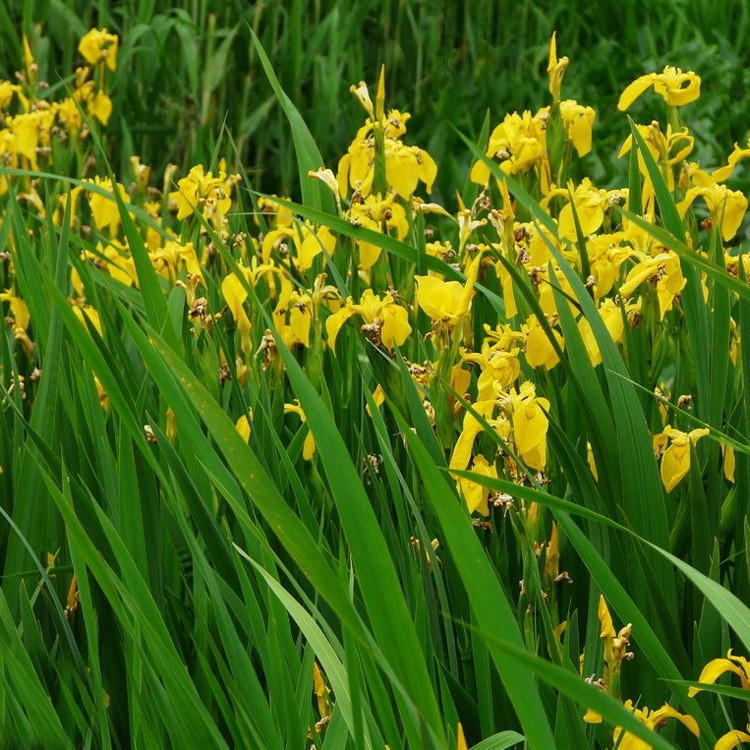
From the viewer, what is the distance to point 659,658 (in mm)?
871

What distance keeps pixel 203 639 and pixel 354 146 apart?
754 millimetres

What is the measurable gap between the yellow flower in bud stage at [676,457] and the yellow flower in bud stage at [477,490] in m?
0.14

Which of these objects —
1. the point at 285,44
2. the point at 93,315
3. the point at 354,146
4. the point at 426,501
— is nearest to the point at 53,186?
the point at 93,315

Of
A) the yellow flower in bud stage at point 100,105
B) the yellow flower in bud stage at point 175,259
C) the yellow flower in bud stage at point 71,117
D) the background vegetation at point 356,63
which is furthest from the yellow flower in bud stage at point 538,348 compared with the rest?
the background vegetation at point 356,63

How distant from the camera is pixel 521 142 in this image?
1.42 m

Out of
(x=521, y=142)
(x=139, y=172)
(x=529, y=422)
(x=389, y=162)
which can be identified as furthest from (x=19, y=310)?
(x=529, y=422)

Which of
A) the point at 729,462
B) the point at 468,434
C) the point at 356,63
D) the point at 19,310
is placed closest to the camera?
the point at 468,434

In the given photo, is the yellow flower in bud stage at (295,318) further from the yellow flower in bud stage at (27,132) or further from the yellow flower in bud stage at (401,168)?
the yellow flower in bud stage at (27,132)

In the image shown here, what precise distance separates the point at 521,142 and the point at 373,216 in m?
0.18

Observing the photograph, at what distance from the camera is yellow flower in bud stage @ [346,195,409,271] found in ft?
4.71

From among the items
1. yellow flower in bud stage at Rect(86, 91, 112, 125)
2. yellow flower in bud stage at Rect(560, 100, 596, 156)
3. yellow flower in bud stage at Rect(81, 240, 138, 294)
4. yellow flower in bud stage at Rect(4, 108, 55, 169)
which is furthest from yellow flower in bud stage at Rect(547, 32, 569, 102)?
yellow flower in bud stage at Rect(86, 91, 112, 125)

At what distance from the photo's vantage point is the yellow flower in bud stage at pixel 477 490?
105 centimetres

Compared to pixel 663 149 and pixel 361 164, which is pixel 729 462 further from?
pixel 361 164

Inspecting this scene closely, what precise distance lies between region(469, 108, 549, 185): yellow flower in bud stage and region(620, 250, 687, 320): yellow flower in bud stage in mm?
249
